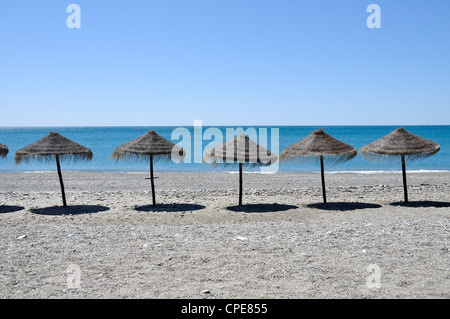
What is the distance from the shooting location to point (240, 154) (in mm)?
11055

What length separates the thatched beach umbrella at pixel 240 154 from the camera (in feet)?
36.1

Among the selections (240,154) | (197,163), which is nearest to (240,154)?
(240,154)

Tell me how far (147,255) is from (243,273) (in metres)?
1.68

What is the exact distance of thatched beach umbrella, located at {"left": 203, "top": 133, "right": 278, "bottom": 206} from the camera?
1101cm

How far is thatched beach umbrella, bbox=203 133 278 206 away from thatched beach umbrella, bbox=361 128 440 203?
114 inches

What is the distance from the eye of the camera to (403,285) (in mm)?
5227

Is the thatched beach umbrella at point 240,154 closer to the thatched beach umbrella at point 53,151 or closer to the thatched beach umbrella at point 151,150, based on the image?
the thatched beach umbrella at point 151,150

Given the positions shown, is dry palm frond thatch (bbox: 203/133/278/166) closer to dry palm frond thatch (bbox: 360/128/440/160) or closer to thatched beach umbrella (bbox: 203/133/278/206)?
thatched beach umbrella (bbox: 203/133/278/206)

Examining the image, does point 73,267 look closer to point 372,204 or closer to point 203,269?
point 203,269

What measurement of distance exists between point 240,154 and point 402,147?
4.35m
